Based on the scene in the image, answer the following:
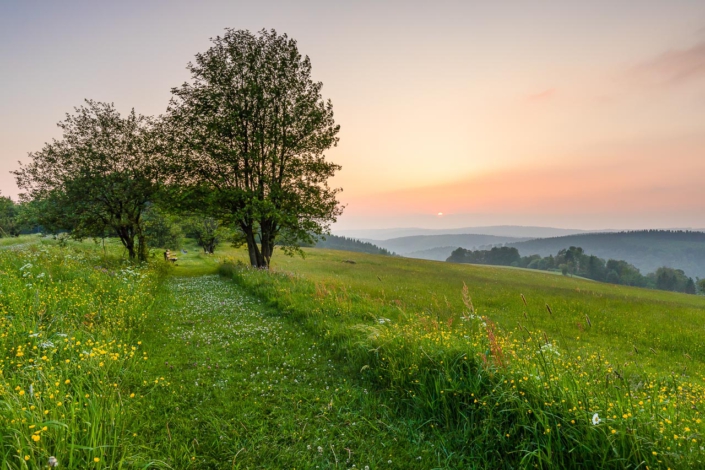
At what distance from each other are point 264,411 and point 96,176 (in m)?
26.2

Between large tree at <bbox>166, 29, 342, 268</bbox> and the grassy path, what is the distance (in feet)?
47.6

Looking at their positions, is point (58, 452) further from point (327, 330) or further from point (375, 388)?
point (327, 330)

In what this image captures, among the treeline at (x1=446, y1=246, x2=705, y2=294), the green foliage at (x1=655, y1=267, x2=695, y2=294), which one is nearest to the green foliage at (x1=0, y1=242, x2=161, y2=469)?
the treeline at (x1=446, y1=246, x2=705, y2=294)

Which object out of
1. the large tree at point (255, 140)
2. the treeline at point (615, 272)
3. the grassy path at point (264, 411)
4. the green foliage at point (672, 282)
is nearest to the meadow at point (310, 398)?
the grassy path at point (264, 411)

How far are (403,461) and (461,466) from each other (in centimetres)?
91

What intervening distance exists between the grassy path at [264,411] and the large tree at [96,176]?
19.7m

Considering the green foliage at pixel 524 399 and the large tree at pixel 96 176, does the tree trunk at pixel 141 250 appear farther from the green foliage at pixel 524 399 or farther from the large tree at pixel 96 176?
the green foliage at pixel 524 399

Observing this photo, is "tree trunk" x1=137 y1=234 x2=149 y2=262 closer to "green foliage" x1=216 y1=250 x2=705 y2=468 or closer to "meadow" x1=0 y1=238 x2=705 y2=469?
"meadow" x1=0 y1=238 x2=705 y2=469

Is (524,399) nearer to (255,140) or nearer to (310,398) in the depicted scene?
(310,398)

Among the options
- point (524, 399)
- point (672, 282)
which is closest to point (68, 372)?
point (524, 399)

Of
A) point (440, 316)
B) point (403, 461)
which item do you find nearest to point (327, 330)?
point (403, 461)

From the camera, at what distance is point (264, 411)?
226 inches

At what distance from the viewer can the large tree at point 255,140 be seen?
74.5 feet

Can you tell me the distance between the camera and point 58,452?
3.41m
